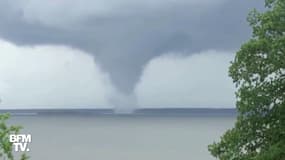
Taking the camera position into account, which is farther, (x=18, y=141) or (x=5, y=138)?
(x=18, y=141)

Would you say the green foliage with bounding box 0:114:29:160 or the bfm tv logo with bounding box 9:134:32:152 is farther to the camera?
the bfm tv logo with bounding box 9:134:32:152

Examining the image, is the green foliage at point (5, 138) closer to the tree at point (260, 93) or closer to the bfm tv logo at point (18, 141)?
the bfm tv logo at point (18, 141)

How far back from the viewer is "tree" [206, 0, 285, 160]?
19.5m

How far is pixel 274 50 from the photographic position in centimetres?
1931

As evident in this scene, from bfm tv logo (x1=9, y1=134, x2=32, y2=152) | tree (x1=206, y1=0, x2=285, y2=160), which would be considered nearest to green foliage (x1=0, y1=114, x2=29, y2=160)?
bfm tv logo (x1=9, y1=134, x2=32, y2=152)

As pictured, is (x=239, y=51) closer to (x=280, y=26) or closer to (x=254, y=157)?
(x=280, y=26)

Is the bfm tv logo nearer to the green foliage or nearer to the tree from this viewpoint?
the green foliage

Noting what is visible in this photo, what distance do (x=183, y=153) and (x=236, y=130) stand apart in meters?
95.6

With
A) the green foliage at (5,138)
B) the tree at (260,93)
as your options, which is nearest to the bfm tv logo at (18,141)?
the green foliage at (5,138)

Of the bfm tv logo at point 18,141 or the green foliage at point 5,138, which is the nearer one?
the green foliage at point 5,138

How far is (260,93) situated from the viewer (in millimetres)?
19578

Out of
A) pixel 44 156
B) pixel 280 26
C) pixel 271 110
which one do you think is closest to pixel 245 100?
pixel 271 110

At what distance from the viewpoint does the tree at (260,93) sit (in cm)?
1948

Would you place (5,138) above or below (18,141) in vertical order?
above
